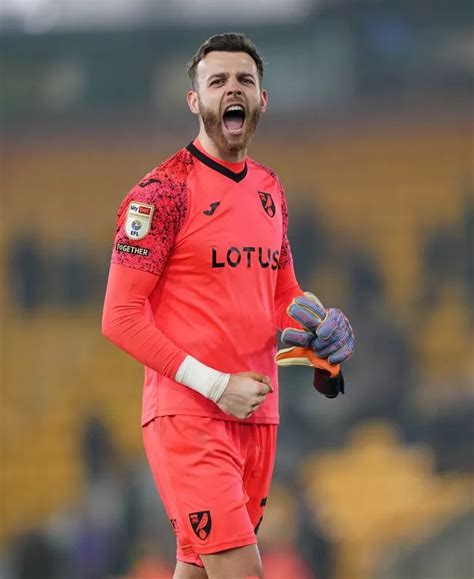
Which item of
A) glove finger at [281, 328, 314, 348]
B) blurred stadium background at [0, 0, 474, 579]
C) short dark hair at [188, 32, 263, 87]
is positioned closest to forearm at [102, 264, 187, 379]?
glove finger at [281, 328, 314, 348]

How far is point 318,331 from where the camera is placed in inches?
136

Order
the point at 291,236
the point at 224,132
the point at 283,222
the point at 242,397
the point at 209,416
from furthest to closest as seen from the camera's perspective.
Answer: the point at 291,236 → the point at 283,222 → the point at 224,132 → the point at 209,416 → the point at 242,397

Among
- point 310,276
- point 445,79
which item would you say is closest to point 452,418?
point 310,276

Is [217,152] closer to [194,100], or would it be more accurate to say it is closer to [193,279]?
[194,100]

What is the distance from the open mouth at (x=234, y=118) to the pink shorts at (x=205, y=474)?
886mm

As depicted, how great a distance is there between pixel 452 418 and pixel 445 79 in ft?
10.1

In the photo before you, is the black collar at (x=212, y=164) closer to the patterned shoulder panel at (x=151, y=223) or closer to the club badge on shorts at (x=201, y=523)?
the patterned shoulder panel at (x=151, y=223)

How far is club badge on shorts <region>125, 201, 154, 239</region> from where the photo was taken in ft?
11.0

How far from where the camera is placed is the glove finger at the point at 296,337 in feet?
11.4

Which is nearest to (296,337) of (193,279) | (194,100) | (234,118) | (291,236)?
(193,279)

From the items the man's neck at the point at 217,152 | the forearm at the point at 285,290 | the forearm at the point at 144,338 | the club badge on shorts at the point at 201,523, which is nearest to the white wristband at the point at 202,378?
the forearm at the point at 144,338

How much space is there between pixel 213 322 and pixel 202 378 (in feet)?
0.69

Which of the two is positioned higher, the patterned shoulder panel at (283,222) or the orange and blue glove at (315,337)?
the patterned shoulder panel at (283,222)

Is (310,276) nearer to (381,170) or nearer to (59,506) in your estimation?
(381,170)
